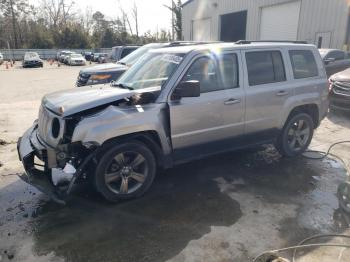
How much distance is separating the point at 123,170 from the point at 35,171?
113cm

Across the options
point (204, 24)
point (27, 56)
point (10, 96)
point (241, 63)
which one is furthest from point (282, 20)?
point (27, 56)

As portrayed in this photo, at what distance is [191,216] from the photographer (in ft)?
12.5

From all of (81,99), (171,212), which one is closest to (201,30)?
(81,99)

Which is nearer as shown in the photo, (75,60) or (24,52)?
(75,60)

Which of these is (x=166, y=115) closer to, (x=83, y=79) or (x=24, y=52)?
(x=83, y=79)

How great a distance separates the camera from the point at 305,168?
5320 mm

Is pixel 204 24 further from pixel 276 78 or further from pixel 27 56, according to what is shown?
pixel 276 78

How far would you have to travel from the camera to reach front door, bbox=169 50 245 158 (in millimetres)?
4285

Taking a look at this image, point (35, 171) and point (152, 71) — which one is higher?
point (152, 71)

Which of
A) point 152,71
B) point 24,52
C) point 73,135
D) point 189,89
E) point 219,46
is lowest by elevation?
point 24,52

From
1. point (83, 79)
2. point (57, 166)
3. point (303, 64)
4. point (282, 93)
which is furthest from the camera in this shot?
point (83, 79)

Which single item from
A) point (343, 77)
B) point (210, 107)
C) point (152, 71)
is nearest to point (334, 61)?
point (343, 77)

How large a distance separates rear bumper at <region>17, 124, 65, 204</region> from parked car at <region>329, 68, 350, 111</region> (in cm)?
781

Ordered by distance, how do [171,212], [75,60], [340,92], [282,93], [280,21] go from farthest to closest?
[75,60]
[280,21]
[340,92]
[282,93]
[171,212]
